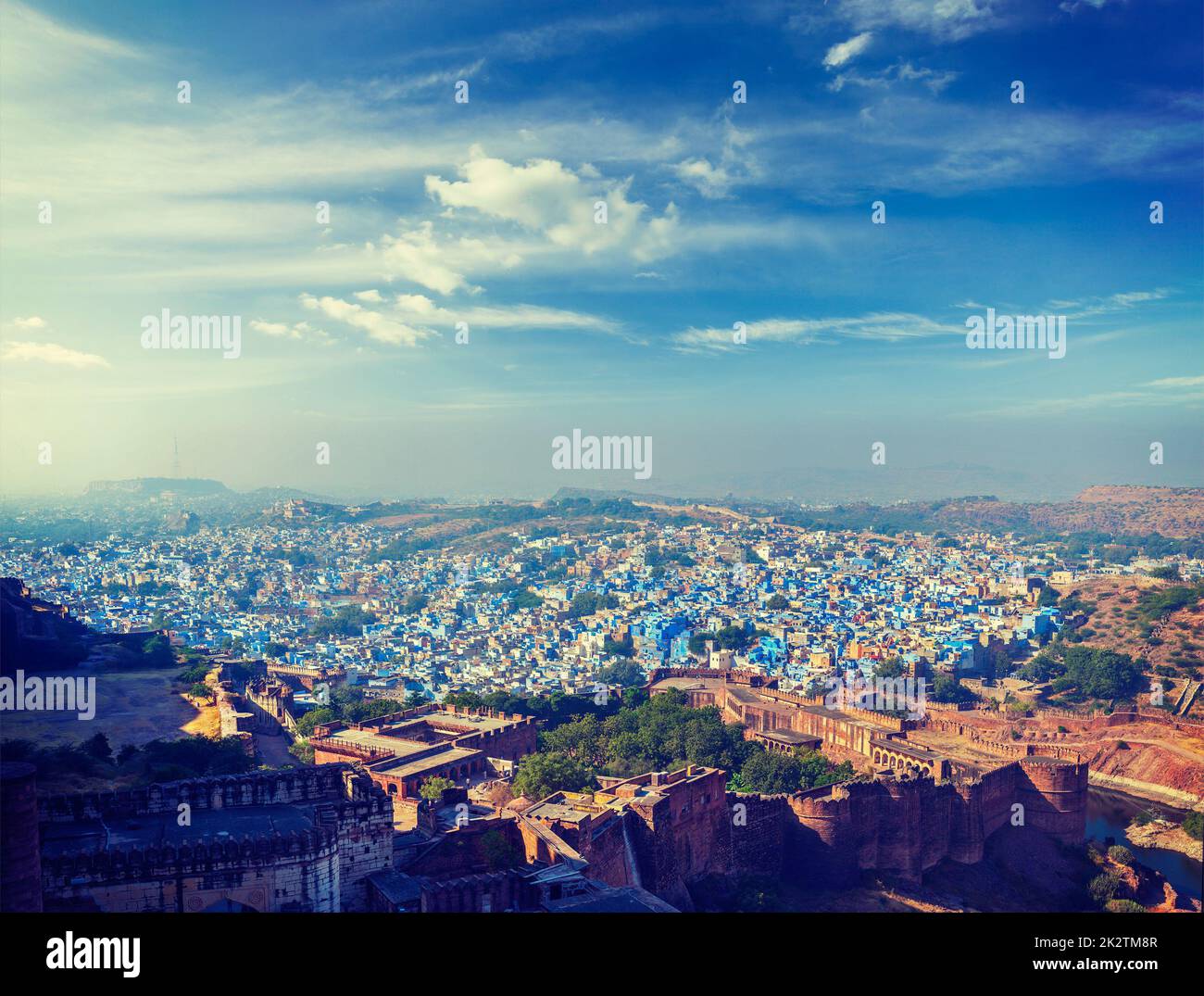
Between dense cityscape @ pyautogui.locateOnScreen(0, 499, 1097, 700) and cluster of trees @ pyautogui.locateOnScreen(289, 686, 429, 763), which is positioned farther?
dense cityscape @ pyautogui.locateOnScreen(0, 499, 1097, 700)

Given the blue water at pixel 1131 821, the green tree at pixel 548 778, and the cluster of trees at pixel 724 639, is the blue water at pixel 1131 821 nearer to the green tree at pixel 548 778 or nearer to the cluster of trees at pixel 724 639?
the green tree at pixel 548 778

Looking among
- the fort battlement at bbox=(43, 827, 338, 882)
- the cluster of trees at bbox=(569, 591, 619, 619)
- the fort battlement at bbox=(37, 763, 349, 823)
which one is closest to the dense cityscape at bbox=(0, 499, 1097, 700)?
the cluster of trees at bbox=(569, 591, 619, 619)

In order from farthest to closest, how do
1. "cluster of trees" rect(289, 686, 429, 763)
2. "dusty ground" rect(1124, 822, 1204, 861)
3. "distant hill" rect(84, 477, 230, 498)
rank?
"distant hill" rect(84, 477, 230, 498), "dusty ground" rect(1124, 822, 1204, 861), "cluster of trees" rect(289, 686, 429, 763)

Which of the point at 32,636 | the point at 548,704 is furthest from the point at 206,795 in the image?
the point at 32,636

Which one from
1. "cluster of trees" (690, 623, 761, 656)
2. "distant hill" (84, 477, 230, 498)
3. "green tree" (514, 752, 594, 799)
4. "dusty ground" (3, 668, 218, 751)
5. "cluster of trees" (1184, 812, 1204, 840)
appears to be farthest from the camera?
"distant hill" (84, 477, 230, 498)

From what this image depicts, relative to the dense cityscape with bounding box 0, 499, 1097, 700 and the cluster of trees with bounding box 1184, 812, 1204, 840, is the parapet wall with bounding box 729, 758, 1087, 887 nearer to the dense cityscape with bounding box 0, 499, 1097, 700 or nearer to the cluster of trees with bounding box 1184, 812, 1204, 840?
the cluster of trees with bounding box 1184, 812, 1204, 840

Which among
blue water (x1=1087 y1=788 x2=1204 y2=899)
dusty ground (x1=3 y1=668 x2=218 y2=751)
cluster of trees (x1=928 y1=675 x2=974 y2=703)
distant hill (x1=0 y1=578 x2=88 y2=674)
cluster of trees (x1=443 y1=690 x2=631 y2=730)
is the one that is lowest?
blue water (x1=1087 y1=788 x2=1204 y2=899)

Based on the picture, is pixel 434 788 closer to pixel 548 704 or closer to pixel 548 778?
pixel 548 778
